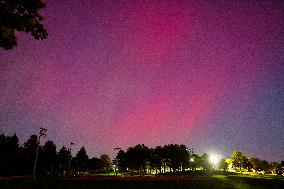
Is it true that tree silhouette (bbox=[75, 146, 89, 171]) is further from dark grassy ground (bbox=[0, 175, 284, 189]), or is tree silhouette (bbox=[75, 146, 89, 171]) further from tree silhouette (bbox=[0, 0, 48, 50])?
tree silhouette (bbox=[0, 0, 48, 50])

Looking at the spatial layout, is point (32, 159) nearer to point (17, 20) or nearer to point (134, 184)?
point (134, 184)

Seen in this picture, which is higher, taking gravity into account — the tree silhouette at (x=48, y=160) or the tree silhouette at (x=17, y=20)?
the tree silhouette at (x=17, y=20)

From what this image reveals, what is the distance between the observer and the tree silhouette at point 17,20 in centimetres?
1199

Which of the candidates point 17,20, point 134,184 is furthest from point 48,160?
point 17,20

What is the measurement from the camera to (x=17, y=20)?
12234 millimetres

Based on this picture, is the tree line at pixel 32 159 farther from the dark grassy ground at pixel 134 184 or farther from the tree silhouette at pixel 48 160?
the dark grassy ground at pixel 134 184

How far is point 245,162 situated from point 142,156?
71.8m

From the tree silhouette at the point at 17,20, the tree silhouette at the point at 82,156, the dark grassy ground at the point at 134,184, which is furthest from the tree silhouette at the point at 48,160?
the tree silhouette at the point at 17,20

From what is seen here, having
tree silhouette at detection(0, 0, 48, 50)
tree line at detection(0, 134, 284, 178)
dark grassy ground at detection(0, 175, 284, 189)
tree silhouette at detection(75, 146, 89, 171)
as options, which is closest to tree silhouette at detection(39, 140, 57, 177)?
Result: tree line at detection(0, 134, 284, 178)

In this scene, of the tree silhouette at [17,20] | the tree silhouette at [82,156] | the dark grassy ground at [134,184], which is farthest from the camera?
the tree silhouette at [82,156]

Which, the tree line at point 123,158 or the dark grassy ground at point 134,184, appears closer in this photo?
the dark grassy ground at point 134,184

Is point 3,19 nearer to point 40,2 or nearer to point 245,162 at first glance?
point 40,2

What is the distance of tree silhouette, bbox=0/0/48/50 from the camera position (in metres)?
12.0

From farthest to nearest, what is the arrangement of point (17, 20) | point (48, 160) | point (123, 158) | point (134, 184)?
point (123, 158) < point (48, 160) < point (134, 184) < point (17, 20)
